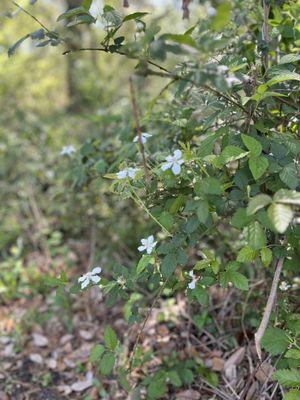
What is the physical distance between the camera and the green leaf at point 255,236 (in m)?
1.19

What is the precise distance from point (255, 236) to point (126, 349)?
1.23 metres

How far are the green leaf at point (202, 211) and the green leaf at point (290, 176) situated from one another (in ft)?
0.78

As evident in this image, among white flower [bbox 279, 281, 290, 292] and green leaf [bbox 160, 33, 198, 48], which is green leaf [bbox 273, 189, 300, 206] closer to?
green leaf [bbox 160, 33, 198, 48]

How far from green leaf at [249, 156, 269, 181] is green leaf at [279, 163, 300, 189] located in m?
0.06

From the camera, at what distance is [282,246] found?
57.5 inches

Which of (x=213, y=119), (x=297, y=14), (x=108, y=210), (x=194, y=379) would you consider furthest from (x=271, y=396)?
(x=108, y=210)

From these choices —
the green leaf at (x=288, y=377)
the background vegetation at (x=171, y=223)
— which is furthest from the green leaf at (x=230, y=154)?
the green leaf at (x=288, y=377)

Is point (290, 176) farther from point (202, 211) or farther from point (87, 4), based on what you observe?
point (87, 4)

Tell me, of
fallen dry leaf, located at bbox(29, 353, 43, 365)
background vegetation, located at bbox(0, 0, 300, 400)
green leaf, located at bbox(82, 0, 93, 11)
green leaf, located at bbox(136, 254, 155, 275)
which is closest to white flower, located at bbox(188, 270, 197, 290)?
background vegetation, located at bbox(0, 0, 300, 400)

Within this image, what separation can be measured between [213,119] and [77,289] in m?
0.73

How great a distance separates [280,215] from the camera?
3.60 feet

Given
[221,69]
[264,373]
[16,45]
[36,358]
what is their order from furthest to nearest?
[36,358], [264,373], [16,45], [221,69]

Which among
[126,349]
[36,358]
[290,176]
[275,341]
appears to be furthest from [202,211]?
[36,358]

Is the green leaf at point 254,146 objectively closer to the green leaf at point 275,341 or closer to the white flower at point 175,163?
the white flower at point 175,163
